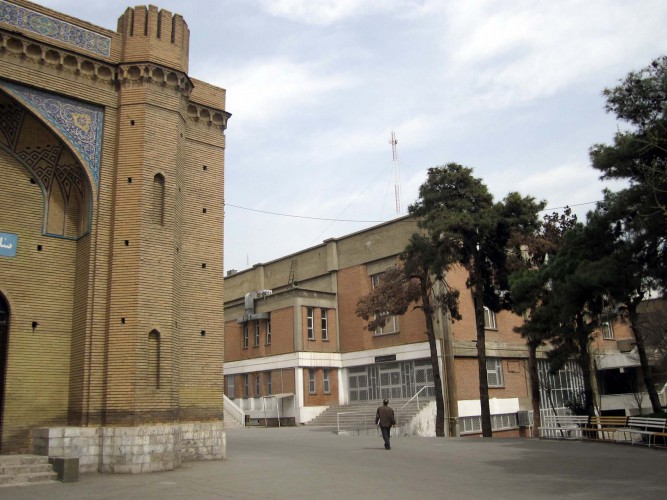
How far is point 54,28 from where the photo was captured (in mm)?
15750

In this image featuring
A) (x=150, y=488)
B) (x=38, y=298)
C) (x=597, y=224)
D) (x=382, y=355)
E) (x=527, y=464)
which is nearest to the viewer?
(x=150, y=488)

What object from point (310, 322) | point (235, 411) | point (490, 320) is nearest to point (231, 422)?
point (235, 411)

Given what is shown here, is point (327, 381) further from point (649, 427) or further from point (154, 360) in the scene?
point (154, 360)

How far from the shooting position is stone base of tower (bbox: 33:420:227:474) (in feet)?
45.0

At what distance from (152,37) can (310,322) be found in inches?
963

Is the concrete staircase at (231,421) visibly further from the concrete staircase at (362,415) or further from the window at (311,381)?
the window at (311,381)

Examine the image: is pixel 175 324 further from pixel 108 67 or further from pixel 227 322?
pixel 227 322

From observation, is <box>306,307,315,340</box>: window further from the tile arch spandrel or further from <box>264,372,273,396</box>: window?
the tile arch spandrel

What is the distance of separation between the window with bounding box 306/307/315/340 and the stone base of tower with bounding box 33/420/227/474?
2417cm

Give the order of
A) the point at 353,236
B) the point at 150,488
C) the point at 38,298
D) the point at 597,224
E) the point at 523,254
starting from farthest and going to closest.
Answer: the point at 353,236
the point at 523,254
the point at 597,224
the point at 38,298
the point at 150,488

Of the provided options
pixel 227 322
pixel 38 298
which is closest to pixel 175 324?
pixel 38 298

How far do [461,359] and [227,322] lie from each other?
698 inches

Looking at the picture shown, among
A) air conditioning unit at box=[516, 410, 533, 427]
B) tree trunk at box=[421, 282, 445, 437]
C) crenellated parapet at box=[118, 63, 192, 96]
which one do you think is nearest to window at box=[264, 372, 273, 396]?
tree trunk at box=[421, 282, 445, 437]

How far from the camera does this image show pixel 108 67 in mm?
16203
